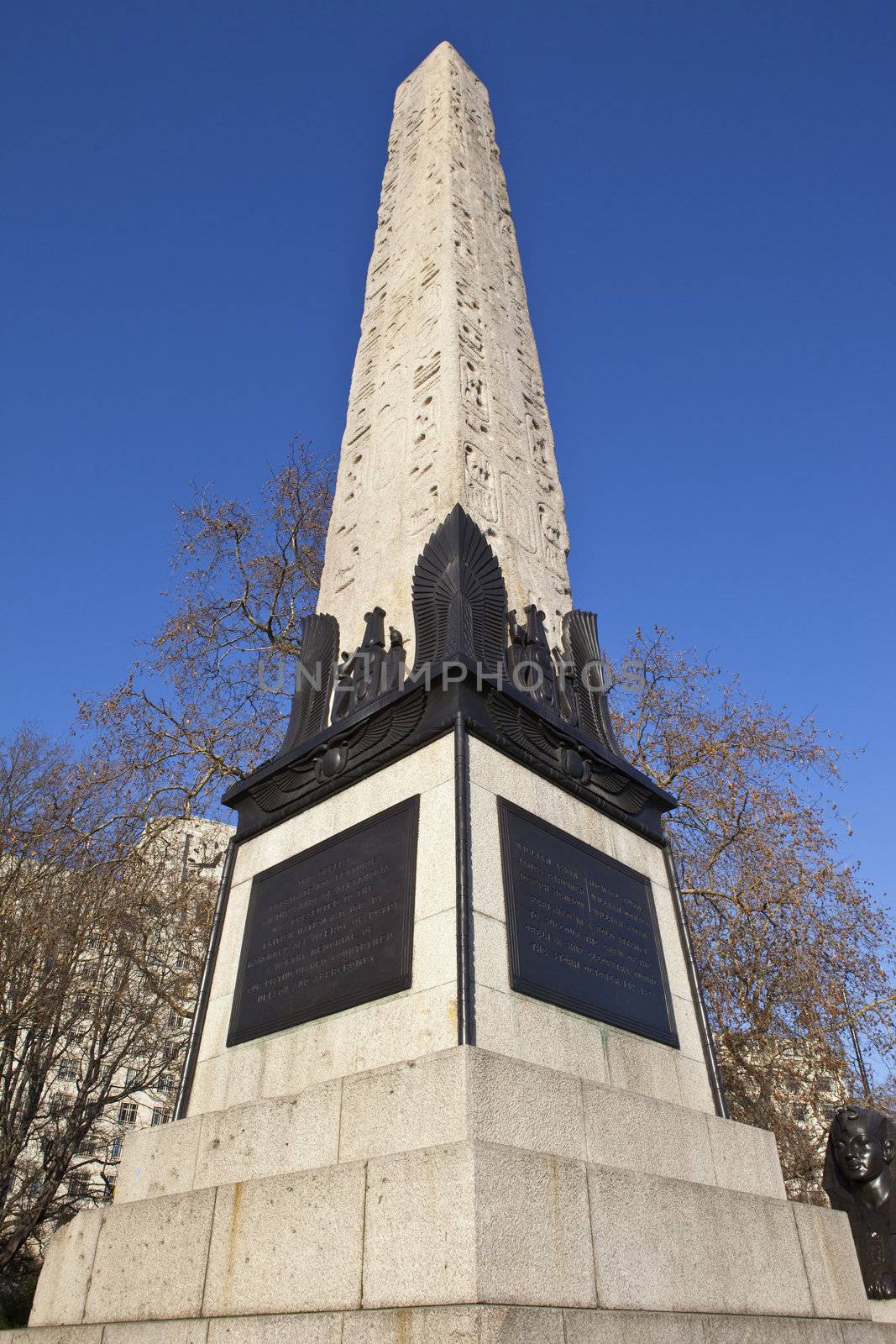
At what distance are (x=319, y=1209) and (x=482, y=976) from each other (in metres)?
1.08

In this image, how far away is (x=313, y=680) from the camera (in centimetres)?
654

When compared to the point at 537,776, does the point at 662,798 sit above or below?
above

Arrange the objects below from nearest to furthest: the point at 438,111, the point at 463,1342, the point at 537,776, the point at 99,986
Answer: the point at 463,1342, the point at 537,776, the point at 438,111, the point at 99,986

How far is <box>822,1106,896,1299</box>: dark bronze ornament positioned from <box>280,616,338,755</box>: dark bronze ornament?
4.28 meters

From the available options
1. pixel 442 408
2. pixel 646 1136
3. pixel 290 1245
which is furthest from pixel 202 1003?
pixel 442 408

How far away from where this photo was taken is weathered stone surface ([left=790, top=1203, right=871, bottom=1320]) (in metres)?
4.36

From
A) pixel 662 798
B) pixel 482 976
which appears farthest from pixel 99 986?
pixel 482 976

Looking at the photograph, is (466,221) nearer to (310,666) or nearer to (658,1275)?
(310,666)

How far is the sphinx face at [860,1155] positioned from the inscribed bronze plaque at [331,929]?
3.58m

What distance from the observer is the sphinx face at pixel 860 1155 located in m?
5.63

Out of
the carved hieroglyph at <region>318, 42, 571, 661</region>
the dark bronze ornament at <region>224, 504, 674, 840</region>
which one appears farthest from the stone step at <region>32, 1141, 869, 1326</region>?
the carved hieroglyph at <region>318, 42, 571, 661</region>

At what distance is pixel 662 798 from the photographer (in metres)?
6.21

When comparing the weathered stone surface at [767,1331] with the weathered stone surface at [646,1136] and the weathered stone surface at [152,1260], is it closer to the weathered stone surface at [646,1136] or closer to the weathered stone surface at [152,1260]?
the weathered stone surface at [646,1136]

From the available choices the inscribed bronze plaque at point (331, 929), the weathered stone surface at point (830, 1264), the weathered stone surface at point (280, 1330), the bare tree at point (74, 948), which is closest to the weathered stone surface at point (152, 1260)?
the weathered stone surface at point (280, 1330)
